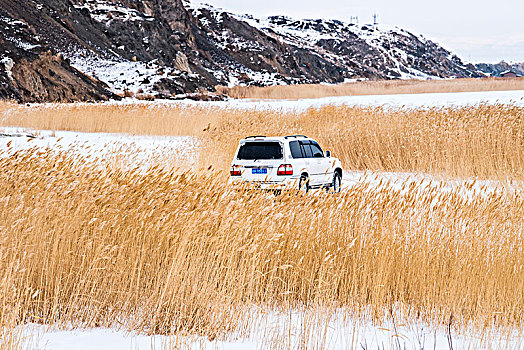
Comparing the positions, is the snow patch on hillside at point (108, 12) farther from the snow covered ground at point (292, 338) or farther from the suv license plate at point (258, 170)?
the snow covered ground at point (292, 338)

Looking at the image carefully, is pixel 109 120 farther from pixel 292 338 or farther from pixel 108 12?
pixel 108 12

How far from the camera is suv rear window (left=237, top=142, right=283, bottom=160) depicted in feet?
33.2

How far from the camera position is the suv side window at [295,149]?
34.0 feet

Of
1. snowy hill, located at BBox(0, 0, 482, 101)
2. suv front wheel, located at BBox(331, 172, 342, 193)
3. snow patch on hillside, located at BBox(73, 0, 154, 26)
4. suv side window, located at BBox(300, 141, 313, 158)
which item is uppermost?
snow patch on hillside, located at BBox(73, 0, 154, 26)

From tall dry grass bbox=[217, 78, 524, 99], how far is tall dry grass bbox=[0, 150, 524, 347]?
104ft

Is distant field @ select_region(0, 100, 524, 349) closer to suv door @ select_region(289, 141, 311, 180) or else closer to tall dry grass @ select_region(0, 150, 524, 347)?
tall dry grass @ select_region(0, 150, 524, 347)

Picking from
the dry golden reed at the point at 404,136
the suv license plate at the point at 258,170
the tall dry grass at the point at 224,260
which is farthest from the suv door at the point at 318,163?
the tall dry grass at the point at 224,260

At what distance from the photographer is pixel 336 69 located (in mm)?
119562

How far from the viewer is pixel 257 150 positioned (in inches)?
401

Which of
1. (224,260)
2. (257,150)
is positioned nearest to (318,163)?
(257,150)

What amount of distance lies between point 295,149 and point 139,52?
2035 inches

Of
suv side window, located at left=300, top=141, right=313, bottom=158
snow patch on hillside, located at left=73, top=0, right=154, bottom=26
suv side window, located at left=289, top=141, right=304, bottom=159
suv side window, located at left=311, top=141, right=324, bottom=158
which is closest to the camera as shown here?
suv side window, located at left=289, top=141, right=304, bottom=159

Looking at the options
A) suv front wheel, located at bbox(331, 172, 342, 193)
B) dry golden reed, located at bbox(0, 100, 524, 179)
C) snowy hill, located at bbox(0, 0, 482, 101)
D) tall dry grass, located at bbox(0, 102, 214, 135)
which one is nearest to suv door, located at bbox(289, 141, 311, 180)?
suv front wheel, located at bbox(331, 172, 342, 193)

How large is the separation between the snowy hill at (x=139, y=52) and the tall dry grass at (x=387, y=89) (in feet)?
17.7
